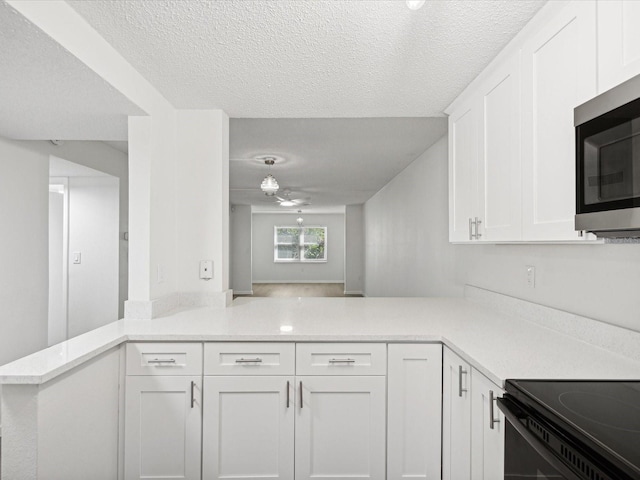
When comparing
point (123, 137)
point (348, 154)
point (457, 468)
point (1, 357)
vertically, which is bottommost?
point (457, 468)

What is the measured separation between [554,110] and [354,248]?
30.6 feet

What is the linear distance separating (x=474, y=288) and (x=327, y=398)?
147 centimetres

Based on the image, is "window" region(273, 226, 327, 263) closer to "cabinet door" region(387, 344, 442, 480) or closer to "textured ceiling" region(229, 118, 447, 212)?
"textured ceiling" region(229, 118, 447, 212)

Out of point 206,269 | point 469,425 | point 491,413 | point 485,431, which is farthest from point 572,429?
point 206,269

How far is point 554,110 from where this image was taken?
54.2 inches

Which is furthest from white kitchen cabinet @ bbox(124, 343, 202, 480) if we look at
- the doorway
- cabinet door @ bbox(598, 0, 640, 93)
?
the doorway

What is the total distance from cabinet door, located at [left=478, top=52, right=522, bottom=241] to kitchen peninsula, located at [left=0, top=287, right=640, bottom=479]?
1.65 feet

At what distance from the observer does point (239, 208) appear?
10.7m

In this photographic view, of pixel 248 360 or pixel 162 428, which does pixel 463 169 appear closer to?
pixel 248 360

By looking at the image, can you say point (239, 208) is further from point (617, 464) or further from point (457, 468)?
point (617, 464)

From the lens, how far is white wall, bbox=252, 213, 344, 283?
12.9 m

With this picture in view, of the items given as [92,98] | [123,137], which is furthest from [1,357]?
[92,98]

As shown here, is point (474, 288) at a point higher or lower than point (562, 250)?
lower

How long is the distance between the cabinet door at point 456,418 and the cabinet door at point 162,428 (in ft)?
3.87
